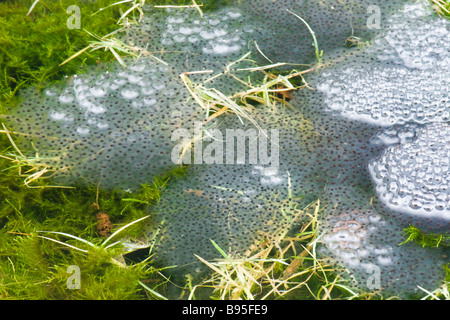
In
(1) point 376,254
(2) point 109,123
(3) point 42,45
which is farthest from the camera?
(3) point 42,45

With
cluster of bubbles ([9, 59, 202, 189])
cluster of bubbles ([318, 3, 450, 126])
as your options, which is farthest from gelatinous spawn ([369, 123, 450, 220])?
cluster of bubbles ([9, 59, 202, 189])

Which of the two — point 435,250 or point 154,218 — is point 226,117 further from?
point 435,250

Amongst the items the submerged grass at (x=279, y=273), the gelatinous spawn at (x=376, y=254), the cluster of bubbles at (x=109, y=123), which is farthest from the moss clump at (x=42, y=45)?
the gelatinous spawn at (x=376, y=254)

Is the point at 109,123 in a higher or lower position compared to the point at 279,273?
higher

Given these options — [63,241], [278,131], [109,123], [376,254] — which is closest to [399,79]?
[278,131]

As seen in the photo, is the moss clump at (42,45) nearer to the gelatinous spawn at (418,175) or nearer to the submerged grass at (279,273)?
the submerged grass at (279,273)

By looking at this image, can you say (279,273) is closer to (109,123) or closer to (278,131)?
(278,131)

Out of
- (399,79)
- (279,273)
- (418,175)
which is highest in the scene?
(399,79)
